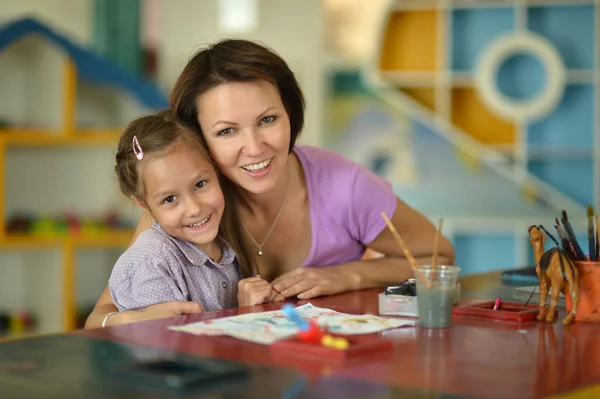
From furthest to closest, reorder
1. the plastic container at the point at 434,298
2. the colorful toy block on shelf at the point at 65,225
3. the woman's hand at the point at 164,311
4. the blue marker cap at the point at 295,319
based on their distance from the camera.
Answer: the colorful toy block on shelf at the point at 65,225, the woman's hand at the point at 164,311, the plastic container at the point at 434,298, the blue marker cap at the point at 295,319

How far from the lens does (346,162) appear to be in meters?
2.46

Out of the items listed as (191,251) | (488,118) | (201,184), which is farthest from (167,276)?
(488,118)

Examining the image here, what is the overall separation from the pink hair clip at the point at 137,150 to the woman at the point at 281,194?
0.58 feet

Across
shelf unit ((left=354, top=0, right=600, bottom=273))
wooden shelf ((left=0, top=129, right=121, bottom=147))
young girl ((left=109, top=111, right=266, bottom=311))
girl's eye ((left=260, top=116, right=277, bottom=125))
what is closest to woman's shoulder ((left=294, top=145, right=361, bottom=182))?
girl's eye ((left=260, top=116, right=277, bottom=125))

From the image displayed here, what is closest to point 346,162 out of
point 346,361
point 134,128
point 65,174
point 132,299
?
point 134,128

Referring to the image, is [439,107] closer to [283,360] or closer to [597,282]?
[597,282]

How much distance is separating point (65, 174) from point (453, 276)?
387 centimetres

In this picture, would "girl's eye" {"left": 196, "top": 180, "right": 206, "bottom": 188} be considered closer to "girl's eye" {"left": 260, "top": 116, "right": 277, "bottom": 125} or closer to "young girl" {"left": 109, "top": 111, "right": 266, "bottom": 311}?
"young girl" {"left": 109, "top": 111, "right": 266, "bottom": 311}

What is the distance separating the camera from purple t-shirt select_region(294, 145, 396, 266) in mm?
2357

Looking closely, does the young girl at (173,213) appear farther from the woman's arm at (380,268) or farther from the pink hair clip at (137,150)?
the woman's arm at (380,268)

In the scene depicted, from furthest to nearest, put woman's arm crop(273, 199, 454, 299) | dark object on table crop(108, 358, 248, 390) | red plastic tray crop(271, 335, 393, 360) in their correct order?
woman's arm crop(273, 199, 454, 299) → red plastic tray crop(271, 335, 393, 360) → dark object on table crop(108, 358, 248, 390)

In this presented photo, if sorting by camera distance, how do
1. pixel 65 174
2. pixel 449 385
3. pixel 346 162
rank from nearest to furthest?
pixel 449 385
pixel 346 162
pixel 65 174

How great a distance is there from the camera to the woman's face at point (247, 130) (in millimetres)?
2117

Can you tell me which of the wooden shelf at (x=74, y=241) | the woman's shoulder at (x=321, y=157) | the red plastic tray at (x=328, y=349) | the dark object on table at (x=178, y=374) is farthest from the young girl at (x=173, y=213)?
the wooden shelf at (x=74, y=241)
